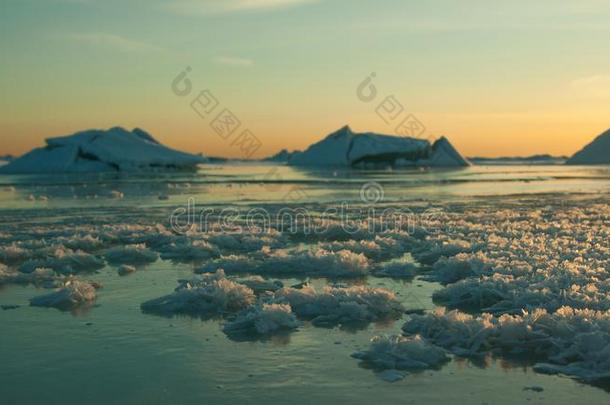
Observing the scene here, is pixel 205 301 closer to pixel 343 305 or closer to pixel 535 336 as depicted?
pixel 343 305

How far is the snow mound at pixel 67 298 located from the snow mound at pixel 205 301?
856 millimetres

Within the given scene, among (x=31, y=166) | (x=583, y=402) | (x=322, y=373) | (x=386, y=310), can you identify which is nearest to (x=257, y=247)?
(x=386, y=310)

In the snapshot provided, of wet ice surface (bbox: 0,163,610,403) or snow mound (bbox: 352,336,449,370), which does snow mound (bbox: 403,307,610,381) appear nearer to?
wet ice surface (bbox: 0,163,610,403)

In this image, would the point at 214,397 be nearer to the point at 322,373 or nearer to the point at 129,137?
the point at 322,373

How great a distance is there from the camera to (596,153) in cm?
13825

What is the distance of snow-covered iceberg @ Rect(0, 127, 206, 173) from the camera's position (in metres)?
71.2

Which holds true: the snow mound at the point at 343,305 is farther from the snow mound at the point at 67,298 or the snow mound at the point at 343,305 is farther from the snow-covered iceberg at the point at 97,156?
the snow-covered iceberg at the point at 97,156

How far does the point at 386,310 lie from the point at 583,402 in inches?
120

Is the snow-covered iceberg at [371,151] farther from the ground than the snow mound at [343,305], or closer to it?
farther from the ground

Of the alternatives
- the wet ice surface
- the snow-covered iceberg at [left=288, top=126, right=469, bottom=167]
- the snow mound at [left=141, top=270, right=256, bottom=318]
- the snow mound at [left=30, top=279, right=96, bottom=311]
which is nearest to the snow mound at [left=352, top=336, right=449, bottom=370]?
the wet ice surface

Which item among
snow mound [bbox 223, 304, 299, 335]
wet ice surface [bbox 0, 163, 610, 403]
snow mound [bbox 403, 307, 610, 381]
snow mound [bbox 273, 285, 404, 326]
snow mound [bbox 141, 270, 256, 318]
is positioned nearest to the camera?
wet ice surface [bbox 0, 163, 610, 403]

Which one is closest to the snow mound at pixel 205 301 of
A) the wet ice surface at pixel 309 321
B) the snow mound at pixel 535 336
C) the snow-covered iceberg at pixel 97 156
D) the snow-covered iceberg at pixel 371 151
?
the wet ice surface at pixel 309 321

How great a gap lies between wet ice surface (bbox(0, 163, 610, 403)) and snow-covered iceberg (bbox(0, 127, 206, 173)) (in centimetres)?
5968

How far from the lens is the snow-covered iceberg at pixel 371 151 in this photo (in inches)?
4021
